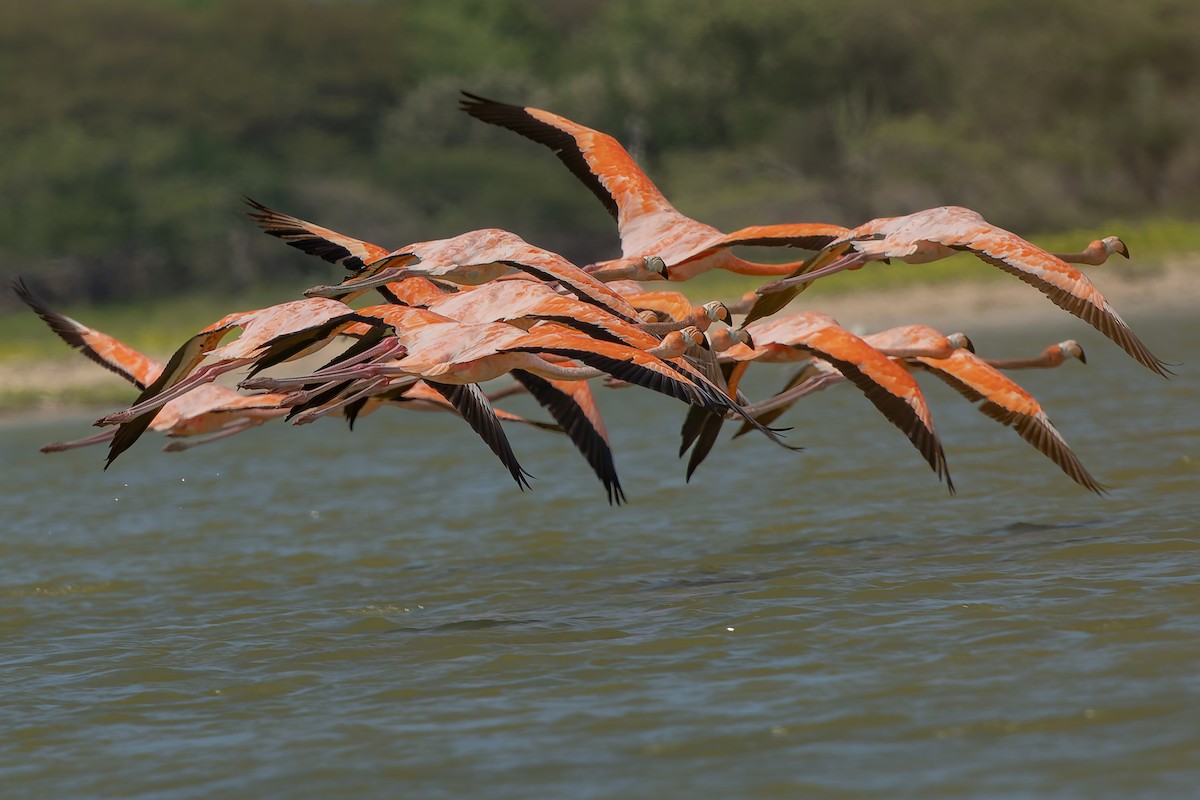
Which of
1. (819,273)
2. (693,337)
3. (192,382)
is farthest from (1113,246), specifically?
(192,382)

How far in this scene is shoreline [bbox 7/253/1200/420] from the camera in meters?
22.3

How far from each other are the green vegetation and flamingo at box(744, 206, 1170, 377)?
20.2 m

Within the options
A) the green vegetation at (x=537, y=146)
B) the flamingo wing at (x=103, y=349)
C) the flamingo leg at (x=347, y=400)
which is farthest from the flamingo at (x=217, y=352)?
the green vegetation at (x=537, y=146)

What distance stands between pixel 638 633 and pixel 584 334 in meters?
1.48

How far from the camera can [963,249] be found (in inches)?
317

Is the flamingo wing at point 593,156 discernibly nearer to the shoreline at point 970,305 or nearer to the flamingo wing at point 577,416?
the flamingo wing at point 577,416

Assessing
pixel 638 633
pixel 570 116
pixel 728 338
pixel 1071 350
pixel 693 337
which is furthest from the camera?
pixel 570 116

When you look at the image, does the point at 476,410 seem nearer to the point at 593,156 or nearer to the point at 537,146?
the point at 593,156

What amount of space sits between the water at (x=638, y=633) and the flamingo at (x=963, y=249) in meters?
1.10

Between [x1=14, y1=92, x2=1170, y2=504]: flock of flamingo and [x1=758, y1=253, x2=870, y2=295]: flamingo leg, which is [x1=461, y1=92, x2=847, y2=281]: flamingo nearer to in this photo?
[x1=14, y1=92, x2=1170, y2=504]: flock of flamingo

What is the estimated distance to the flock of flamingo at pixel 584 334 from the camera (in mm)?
7148

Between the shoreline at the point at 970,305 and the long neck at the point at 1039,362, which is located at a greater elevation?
the shoreline at the point at 970,305

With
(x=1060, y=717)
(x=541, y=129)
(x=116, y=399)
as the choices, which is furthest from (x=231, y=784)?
(x=116, y=399)

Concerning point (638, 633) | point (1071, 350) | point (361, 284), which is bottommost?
point (638, 633)
